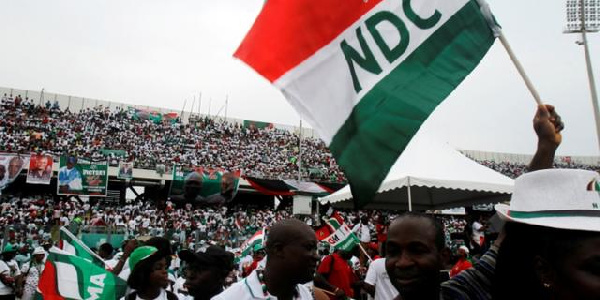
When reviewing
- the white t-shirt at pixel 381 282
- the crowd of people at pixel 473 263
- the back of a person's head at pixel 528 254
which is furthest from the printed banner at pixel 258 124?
the back of a person's head at pixel 528 254

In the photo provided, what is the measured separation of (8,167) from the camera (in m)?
24.3

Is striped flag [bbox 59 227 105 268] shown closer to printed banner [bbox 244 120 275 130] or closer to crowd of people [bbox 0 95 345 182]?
crowd of people [bbox 0 95 345 182]

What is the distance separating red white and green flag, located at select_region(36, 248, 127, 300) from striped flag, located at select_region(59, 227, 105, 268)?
0.38 m

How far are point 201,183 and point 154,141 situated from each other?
34.3ft

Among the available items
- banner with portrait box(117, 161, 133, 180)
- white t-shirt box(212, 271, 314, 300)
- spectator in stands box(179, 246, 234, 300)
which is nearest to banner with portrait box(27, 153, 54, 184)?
banner with portrait box(117, 161, 133, 180)

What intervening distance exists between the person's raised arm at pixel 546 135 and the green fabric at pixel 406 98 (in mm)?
591

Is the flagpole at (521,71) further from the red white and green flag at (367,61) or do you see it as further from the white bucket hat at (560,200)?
the white bucket hat at (560,200)

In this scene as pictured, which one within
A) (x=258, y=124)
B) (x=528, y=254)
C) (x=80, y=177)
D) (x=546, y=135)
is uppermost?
(x=258, y=124)

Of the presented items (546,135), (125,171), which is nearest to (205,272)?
(546,135)

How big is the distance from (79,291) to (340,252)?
3.93 metres

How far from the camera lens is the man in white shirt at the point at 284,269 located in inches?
98.9

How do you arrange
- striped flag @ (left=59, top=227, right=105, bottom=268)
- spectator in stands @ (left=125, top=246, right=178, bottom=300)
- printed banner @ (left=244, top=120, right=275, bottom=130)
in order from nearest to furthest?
spectator in stands @ (left=125, top=246, right=178, bottom=300)
striped flag @ (left=59, top=227, right=105, bottom=268)
printed banner @ (left=244, top=120, right=275, bottom=130)

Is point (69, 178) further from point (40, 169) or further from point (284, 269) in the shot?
point (284, 269)

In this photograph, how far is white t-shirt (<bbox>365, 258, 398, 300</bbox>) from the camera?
210 inches
